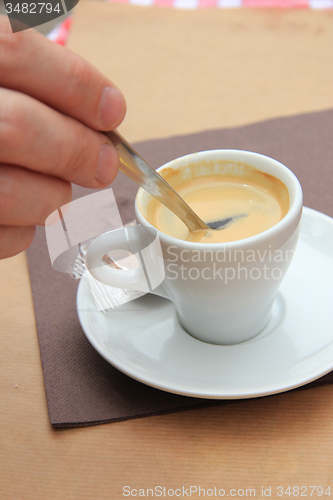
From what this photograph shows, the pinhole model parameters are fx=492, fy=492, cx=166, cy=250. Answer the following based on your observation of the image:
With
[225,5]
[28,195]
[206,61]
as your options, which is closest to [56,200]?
[28,195]

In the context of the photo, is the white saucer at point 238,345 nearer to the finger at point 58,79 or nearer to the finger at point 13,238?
the finger at point 13,238

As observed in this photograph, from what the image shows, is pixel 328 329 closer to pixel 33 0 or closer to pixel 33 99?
pixel 33 99

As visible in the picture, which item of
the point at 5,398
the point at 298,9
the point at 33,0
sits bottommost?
the point at 5,398

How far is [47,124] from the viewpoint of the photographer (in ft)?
1.33

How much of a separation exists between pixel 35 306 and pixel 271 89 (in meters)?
0.88

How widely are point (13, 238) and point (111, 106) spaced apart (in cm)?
18

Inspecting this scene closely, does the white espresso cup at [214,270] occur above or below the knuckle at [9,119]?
below

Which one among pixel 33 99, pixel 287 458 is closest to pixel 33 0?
pixel 33 99

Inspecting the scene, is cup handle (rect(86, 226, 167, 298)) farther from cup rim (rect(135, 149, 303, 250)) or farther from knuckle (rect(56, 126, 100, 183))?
knuckle (rect(56, 126, 100, 183))

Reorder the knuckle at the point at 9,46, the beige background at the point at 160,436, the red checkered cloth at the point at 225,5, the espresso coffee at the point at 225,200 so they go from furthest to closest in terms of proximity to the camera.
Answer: the red checkered cloth at the point at 225,5 < the espresso coffee at the point at 225,200 < the beige background at the point at 160,436 < the knuckle at the point at 9,46

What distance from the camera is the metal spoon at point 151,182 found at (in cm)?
47

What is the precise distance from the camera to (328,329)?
60 cm

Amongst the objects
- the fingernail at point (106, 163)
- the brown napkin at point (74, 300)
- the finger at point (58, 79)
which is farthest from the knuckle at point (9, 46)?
the brown napkin at point (74, 300)

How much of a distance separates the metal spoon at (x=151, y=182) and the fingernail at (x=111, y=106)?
0.02 metres
